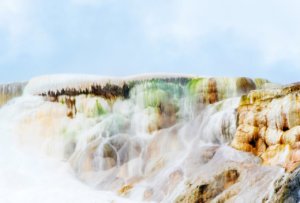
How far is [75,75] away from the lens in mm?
23797

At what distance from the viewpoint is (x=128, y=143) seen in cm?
2047

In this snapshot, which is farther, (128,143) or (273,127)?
(128,143)

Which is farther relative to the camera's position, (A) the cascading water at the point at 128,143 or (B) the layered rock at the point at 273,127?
(A) the cascading water at the point at 128,143

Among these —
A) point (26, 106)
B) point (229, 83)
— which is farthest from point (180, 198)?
point (26, 106)

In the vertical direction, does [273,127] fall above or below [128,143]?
above

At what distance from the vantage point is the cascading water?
16.5 meters

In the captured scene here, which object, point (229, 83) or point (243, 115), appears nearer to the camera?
point (243, 115)

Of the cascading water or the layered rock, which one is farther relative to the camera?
the cascading water

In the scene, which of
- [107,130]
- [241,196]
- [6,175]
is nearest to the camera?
[241,196]

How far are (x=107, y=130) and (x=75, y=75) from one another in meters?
3.66

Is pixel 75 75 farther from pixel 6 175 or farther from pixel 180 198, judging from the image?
pixel 180 198

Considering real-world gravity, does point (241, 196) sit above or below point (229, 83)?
below

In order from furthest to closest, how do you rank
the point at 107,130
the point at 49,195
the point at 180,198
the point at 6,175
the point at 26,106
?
the point at 26,106, the point at 107,130, the point at 6,175, the point at 49,195, the point at 180,198

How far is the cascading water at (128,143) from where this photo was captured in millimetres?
16516
